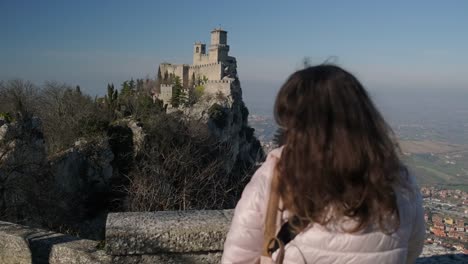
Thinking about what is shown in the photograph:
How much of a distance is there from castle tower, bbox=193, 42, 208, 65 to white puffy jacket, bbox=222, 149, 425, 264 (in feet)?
173

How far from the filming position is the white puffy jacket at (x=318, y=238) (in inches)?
63.0

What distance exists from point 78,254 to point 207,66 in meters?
47.9

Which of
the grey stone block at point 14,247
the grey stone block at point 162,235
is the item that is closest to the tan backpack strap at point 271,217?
the grey stone block at point 162,235

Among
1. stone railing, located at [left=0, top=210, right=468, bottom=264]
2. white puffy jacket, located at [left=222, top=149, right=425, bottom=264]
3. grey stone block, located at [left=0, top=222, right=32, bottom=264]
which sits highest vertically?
white puffy jacket, located at [left=222, top=149, right=425, bottom=264]

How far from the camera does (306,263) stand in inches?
63.2

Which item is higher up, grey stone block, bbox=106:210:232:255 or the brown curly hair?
the brown curly hair

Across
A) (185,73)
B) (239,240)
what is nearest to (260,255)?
(239,240)

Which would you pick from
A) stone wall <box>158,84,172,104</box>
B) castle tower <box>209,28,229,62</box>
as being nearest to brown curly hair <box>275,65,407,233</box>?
stone wall <box>158,84,172,104</box>

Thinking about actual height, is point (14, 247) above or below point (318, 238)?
below

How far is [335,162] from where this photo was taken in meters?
1.60

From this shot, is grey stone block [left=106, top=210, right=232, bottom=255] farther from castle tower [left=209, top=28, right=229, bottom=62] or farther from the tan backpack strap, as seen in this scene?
castle tower [left=209, top=28, right=229, bottom=62]

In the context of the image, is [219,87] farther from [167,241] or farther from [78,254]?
[167,241]

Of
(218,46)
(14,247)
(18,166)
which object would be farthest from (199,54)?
(14,247)

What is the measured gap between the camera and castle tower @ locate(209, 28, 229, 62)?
5316 centimetres
